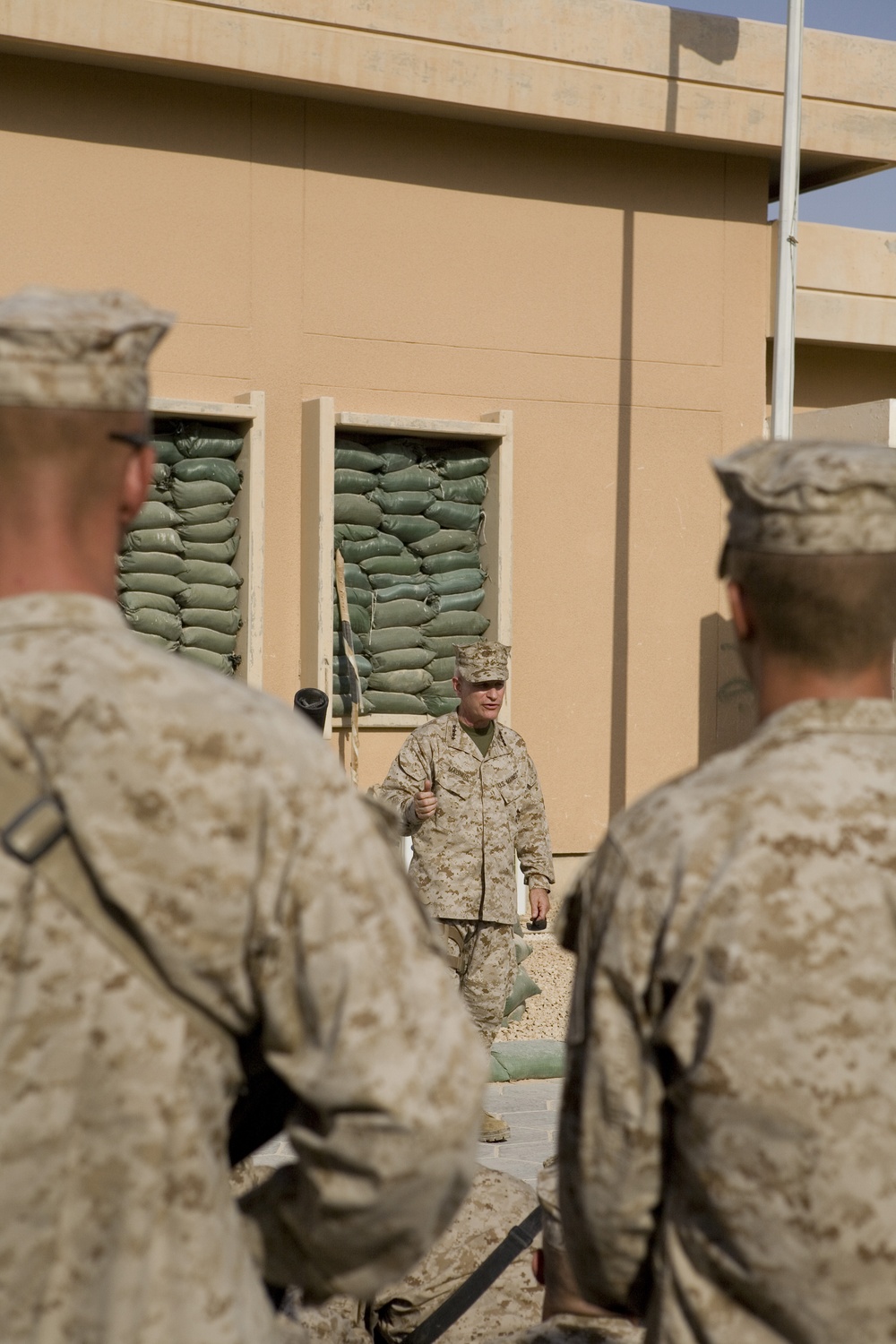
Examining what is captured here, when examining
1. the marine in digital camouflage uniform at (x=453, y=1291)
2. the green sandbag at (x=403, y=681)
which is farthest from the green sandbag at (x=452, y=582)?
the marine in digital camouflage uniform at (x=453, y=1291)

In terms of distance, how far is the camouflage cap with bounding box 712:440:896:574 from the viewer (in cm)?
204

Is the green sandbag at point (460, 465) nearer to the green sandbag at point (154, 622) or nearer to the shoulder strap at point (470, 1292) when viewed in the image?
the green sandbag at point (154, 622)

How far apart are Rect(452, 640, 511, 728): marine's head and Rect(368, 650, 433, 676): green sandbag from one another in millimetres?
2793

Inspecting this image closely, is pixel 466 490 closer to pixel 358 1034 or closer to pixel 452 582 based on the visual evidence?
pixel 452 582

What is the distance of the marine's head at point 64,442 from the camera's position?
66.6 inches

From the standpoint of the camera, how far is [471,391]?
1082 cm

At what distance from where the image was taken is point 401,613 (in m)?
10.5

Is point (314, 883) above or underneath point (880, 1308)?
above

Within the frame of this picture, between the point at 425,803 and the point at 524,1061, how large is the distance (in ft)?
4.50

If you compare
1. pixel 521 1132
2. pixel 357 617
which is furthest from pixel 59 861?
pixel 357 617

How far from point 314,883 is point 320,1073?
0.19 m

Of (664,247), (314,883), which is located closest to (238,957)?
(314,883)

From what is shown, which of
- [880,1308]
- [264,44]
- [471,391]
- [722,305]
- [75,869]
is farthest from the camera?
[722,305]

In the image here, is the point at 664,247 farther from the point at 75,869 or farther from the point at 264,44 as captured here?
the point at 75,869
